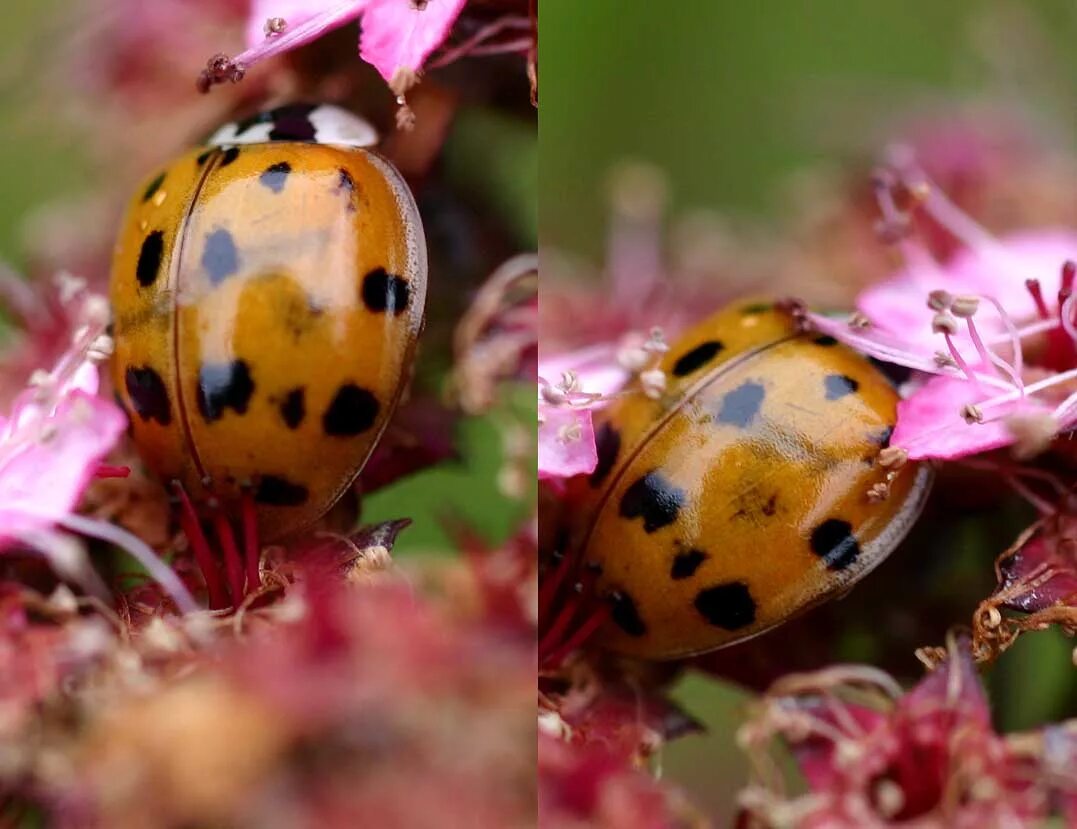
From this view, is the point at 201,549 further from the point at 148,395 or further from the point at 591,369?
the point at 591,369

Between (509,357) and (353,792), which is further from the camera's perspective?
(509,357)

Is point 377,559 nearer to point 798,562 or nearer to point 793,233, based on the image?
point 798,562

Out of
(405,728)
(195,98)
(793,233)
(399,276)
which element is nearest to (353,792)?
(405,728)

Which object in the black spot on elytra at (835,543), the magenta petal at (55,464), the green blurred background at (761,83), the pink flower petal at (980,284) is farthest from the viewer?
the green blurred background at (761,83)

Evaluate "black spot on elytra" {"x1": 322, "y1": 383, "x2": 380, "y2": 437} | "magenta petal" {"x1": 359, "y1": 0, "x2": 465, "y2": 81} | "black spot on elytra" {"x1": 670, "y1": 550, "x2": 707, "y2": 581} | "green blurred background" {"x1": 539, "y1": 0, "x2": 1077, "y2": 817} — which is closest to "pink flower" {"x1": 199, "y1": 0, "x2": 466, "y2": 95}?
"magenta petal" {"x1": 359, "y1": 0, "x2": 465, "y2": 81}

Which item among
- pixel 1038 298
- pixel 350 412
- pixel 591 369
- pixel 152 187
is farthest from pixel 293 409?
pixel 1038 298

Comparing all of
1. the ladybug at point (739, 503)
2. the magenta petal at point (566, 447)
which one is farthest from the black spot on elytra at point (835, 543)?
the magenta petal at point (566, 447)

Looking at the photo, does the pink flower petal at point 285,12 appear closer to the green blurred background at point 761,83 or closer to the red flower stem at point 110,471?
the red flower stem at point 110,471
